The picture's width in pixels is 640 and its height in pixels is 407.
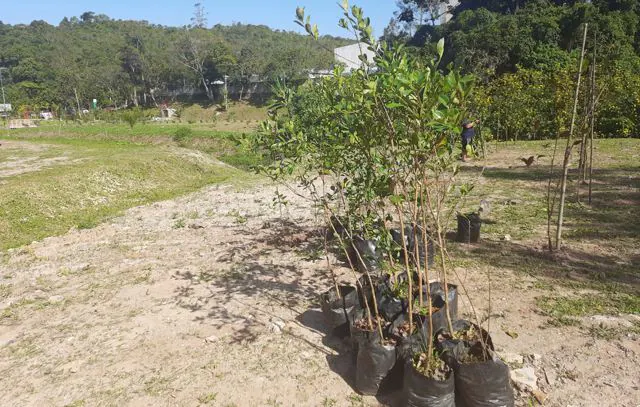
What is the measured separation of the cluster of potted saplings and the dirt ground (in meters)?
0.22

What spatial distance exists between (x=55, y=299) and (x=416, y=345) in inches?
172

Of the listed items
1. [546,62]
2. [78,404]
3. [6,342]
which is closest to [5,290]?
→ [6,342]

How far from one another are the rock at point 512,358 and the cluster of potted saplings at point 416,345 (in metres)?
0.45

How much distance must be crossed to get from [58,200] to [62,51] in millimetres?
94004

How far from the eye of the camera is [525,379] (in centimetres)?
317

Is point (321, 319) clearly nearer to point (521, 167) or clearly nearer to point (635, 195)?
point (635, 195)

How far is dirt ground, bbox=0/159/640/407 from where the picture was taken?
332 centimetres

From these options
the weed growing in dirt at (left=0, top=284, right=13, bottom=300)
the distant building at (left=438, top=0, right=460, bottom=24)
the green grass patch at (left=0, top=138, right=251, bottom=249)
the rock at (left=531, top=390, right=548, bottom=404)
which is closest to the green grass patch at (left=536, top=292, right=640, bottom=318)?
the rock at (left=531, top=390, right=548, bottom=404)

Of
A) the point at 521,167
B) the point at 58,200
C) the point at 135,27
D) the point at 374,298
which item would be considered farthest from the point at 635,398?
the point at 135,27

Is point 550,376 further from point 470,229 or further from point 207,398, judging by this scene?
point 470,229

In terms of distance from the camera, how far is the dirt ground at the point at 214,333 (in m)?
3.32

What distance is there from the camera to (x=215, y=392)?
3.34m

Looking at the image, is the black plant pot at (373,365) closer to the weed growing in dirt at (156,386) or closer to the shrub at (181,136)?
the weed growing in dirt at (156,386)

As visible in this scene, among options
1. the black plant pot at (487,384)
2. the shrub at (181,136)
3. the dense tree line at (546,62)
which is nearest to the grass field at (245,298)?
the black plant pot at (487,384)
